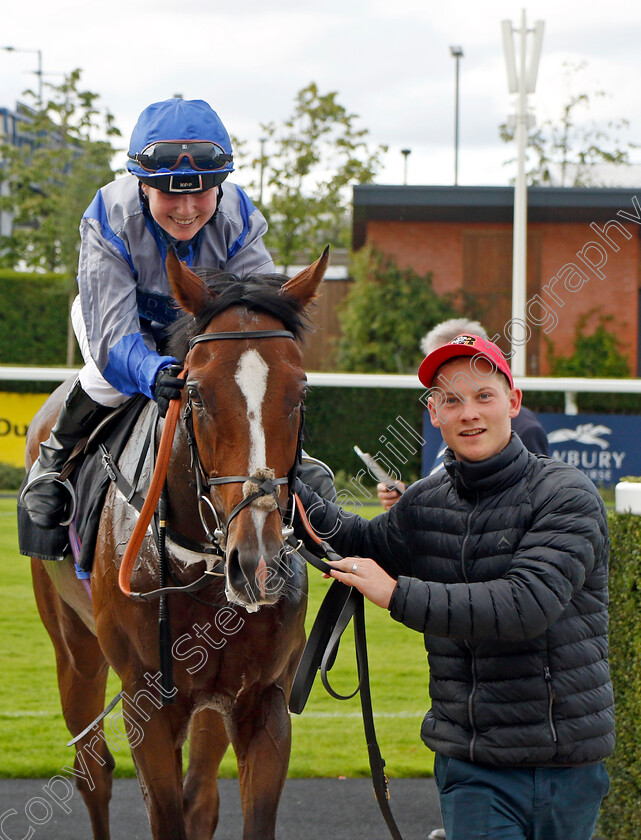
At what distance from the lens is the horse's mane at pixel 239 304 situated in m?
2.29

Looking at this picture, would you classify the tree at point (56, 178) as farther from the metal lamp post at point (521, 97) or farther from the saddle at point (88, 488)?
the saddle at point (88, 488)

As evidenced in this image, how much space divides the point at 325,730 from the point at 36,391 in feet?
13.0

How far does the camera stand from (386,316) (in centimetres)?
1572

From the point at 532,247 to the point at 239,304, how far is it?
15441mm

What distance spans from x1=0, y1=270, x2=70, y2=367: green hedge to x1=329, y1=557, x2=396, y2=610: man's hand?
17113 mm

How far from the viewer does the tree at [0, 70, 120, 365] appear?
57.7 feet

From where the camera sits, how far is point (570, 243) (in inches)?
677

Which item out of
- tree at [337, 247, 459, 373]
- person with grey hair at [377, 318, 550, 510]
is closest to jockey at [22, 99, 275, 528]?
person with grey hair at [377, 318, 550, 510]

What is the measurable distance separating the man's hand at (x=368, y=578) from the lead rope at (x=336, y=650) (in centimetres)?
13

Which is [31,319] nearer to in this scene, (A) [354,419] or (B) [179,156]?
(A) [354,419]

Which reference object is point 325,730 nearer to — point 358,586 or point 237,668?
point 237,668

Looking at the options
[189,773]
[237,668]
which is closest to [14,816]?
[189,773]

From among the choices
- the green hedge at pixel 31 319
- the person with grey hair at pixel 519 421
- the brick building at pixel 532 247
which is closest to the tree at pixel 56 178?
the green hedge at pixel 31 319

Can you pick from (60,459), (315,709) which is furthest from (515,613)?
(315,709)
